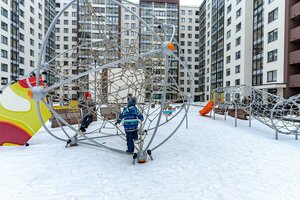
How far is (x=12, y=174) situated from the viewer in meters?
3.65

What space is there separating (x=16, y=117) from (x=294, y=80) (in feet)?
81.0

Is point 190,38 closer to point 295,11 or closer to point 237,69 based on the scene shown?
point 237,69

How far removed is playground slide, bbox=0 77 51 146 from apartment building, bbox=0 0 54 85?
30.3 m

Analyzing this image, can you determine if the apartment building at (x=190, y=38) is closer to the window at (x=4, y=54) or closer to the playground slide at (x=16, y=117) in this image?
the window at (x=4, y=54)

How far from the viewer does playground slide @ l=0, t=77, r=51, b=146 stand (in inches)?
208

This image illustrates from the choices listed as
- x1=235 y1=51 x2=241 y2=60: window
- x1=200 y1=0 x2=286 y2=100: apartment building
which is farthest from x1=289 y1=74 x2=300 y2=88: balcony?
x1=235 y1=51 x2=241 y2=60: window

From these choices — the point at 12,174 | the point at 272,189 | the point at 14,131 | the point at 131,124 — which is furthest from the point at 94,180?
the point at 14,131

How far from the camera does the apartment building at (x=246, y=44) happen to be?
885 inches

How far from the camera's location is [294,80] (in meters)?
19.9

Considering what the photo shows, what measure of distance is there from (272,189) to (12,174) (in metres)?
4.92

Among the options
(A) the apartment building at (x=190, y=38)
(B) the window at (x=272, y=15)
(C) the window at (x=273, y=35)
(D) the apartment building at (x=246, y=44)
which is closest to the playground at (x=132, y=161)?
(D) the apartment building at (x=246, y=44)

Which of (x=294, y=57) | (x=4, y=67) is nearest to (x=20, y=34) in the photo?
(x=4, y=67)

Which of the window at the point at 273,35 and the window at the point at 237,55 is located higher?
the window at the point at 273,35

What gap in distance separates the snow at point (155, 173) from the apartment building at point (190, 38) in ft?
167
